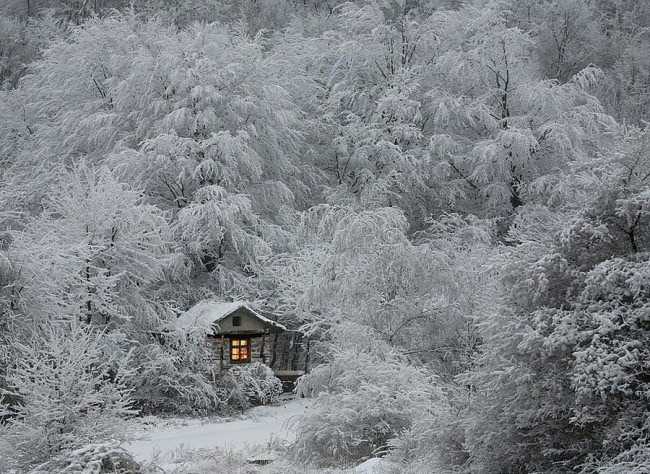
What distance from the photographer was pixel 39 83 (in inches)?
1208

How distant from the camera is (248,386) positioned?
21.4 metres

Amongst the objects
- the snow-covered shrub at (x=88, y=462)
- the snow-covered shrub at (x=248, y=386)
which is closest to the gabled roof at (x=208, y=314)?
the snow-covered shrub at (x=248, y=386)

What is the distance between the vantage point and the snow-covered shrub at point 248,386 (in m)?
21.0

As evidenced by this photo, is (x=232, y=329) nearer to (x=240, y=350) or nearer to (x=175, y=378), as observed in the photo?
(x=240, y=350)

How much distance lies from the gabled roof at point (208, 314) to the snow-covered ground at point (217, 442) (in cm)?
272

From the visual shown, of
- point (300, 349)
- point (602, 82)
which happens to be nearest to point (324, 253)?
point (300, 349)

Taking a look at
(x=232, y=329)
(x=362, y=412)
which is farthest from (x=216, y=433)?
(x=362, y=412)

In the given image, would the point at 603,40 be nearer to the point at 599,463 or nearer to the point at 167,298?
the point at 167,298

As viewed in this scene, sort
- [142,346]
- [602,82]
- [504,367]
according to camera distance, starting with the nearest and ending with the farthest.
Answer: [504,367] < [142,346] < [602,82]

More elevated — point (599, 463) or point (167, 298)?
point (599, 463)

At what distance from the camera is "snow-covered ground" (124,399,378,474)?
41.8 feet

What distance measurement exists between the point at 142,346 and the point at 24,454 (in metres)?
12.9

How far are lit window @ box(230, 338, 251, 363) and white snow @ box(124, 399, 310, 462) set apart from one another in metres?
1.85

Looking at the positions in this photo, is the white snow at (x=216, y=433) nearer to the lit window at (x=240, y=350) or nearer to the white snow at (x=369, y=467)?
the lit window at (x=240, y=350)
